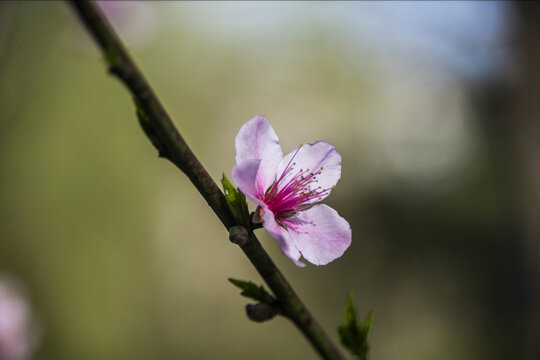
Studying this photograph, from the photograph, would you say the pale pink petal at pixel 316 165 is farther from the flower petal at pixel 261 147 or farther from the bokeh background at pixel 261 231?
the bokeh background at pixel 261 231

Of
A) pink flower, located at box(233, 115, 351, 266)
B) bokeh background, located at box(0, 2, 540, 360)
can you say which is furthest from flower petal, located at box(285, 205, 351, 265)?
bokeh background, located at box(0, 2, 540, 360)

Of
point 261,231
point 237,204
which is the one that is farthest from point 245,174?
point 261,231

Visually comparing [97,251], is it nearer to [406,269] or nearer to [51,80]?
[51,80]

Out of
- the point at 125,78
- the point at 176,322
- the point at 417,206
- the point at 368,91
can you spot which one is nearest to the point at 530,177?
the point at 417,206

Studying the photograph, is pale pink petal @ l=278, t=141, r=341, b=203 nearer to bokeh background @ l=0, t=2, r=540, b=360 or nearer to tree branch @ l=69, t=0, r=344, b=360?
tree branch @ l=69, t=0, r=344, b=360

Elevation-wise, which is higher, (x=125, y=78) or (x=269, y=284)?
(x=125, y=78)

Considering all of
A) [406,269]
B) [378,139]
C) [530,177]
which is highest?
[378,139]

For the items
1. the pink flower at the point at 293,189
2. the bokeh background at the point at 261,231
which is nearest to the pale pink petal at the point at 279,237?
the pink flower at the point at 293,189
